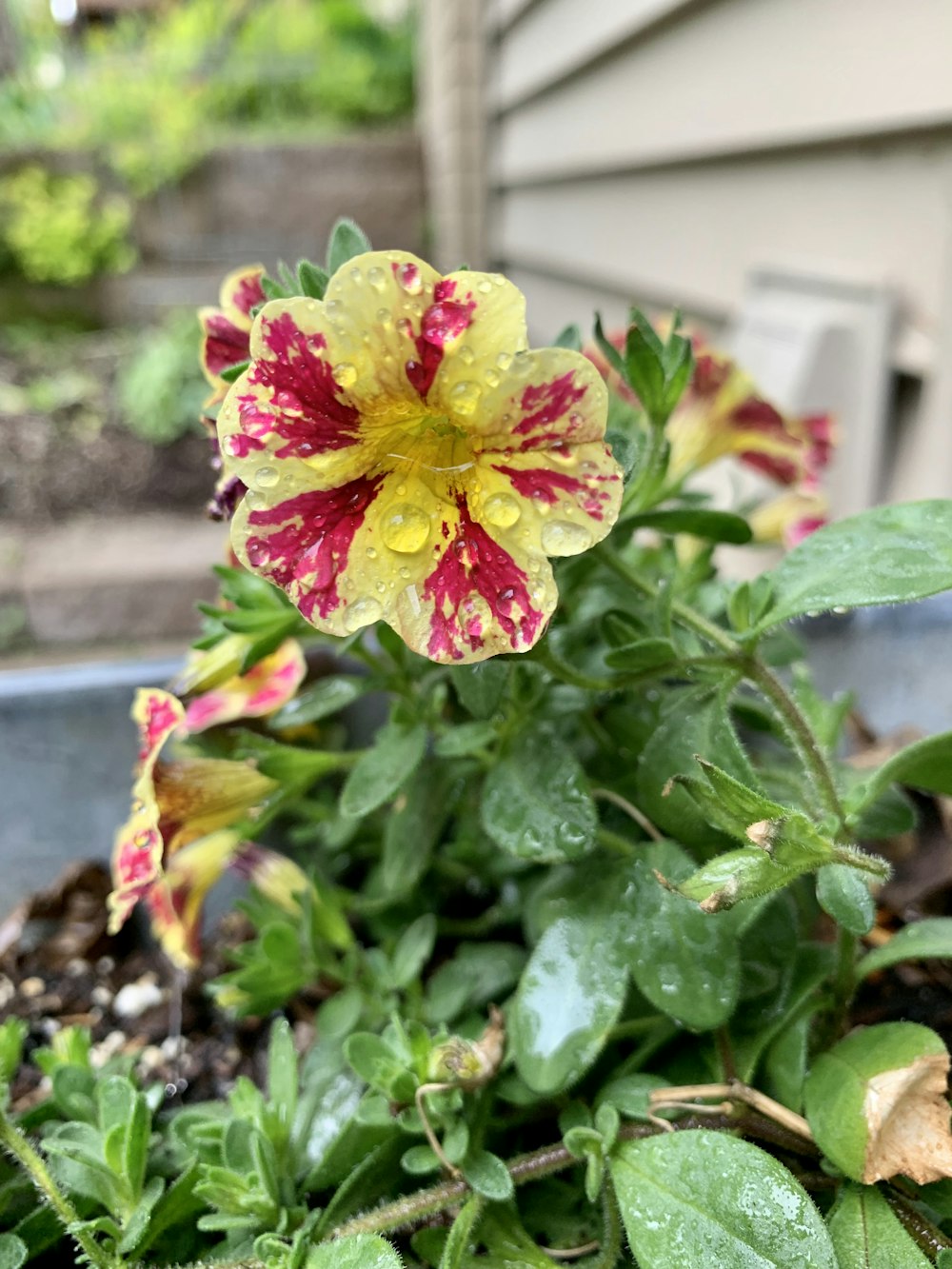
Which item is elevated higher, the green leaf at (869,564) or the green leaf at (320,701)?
the green leaf at (869,564)

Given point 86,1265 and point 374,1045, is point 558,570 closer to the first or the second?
point 374,1045

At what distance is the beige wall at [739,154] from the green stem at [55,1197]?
46.6 inches

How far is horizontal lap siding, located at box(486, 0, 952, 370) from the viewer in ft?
4.00

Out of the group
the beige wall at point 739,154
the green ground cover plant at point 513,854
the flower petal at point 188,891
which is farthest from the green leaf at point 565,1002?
the beige wall at point 739,154

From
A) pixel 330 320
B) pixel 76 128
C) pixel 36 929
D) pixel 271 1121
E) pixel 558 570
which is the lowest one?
pixel 36 929

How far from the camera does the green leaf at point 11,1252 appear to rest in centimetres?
58

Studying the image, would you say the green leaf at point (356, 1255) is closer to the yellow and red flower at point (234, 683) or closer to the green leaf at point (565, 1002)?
the green leaf at point (565, 1002)

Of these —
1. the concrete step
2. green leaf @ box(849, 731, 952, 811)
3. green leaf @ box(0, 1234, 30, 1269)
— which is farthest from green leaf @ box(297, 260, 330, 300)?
the concrete step

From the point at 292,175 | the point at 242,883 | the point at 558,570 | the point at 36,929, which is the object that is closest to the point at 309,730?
the point at 242,883

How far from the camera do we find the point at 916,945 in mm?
627

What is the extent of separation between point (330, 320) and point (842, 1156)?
52cm

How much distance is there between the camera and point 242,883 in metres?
1.08

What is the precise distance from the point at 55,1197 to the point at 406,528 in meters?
0.45

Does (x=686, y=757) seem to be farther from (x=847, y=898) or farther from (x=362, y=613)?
(x=362, y=613)
